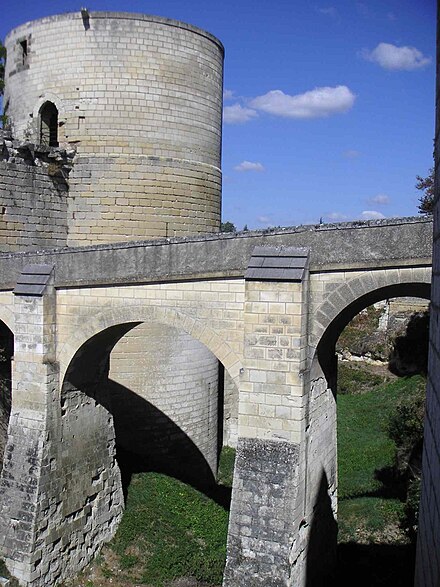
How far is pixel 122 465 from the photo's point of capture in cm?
1258

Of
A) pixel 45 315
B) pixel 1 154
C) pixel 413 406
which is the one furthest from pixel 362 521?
pixel 1 154

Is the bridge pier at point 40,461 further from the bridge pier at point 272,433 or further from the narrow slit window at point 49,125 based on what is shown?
the narrow slit window at point 49,125

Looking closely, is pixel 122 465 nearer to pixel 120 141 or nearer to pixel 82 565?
pixel 82 565

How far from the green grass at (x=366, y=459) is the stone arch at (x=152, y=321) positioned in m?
5.20

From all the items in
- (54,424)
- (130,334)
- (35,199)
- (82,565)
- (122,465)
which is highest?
(35,199)

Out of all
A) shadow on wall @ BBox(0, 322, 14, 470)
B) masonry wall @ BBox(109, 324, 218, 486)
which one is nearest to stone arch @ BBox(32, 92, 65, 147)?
shadow on wall @ BBox(0, 322, 14, 470)

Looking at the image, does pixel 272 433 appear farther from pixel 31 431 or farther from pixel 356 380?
pixel 356 380

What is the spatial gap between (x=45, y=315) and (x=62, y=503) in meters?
3.35

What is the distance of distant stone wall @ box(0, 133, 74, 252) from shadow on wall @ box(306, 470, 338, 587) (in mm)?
8236

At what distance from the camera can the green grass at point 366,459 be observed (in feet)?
37.8

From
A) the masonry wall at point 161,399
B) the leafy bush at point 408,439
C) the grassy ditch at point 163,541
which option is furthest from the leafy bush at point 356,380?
the grassy ditch at point 163,541

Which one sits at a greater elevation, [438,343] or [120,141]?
[120,141]

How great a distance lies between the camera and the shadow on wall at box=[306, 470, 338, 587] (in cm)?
839

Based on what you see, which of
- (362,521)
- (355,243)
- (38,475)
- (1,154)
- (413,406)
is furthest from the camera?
(413,406)
